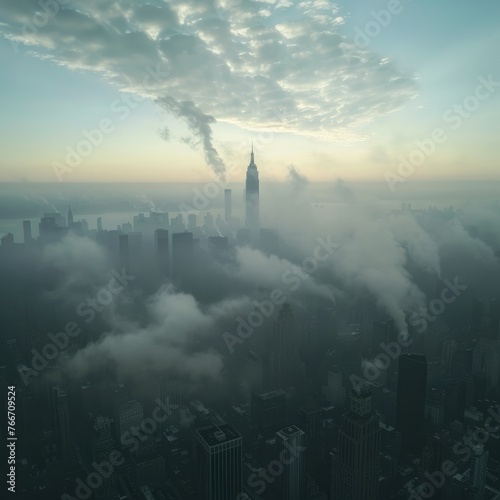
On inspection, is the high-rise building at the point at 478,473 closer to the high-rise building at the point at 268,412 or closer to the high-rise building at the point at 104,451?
the high-rise building at the point at 268,412

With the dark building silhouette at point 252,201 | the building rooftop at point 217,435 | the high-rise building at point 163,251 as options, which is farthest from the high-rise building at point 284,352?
the dark building silhouette at point 252,201

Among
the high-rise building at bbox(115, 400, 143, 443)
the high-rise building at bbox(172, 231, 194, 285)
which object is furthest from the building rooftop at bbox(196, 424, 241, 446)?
the high-rise building at bbox(172, 231, 194, 285)

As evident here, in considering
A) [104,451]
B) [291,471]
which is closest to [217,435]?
[291,471]

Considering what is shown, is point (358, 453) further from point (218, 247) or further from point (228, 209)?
point (228, 209)

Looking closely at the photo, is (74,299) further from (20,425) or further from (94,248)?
(20,425)

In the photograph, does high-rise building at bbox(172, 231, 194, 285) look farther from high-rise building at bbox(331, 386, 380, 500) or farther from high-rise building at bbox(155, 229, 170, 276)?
high-rise building at bbox(331, 386, 380, 500)
